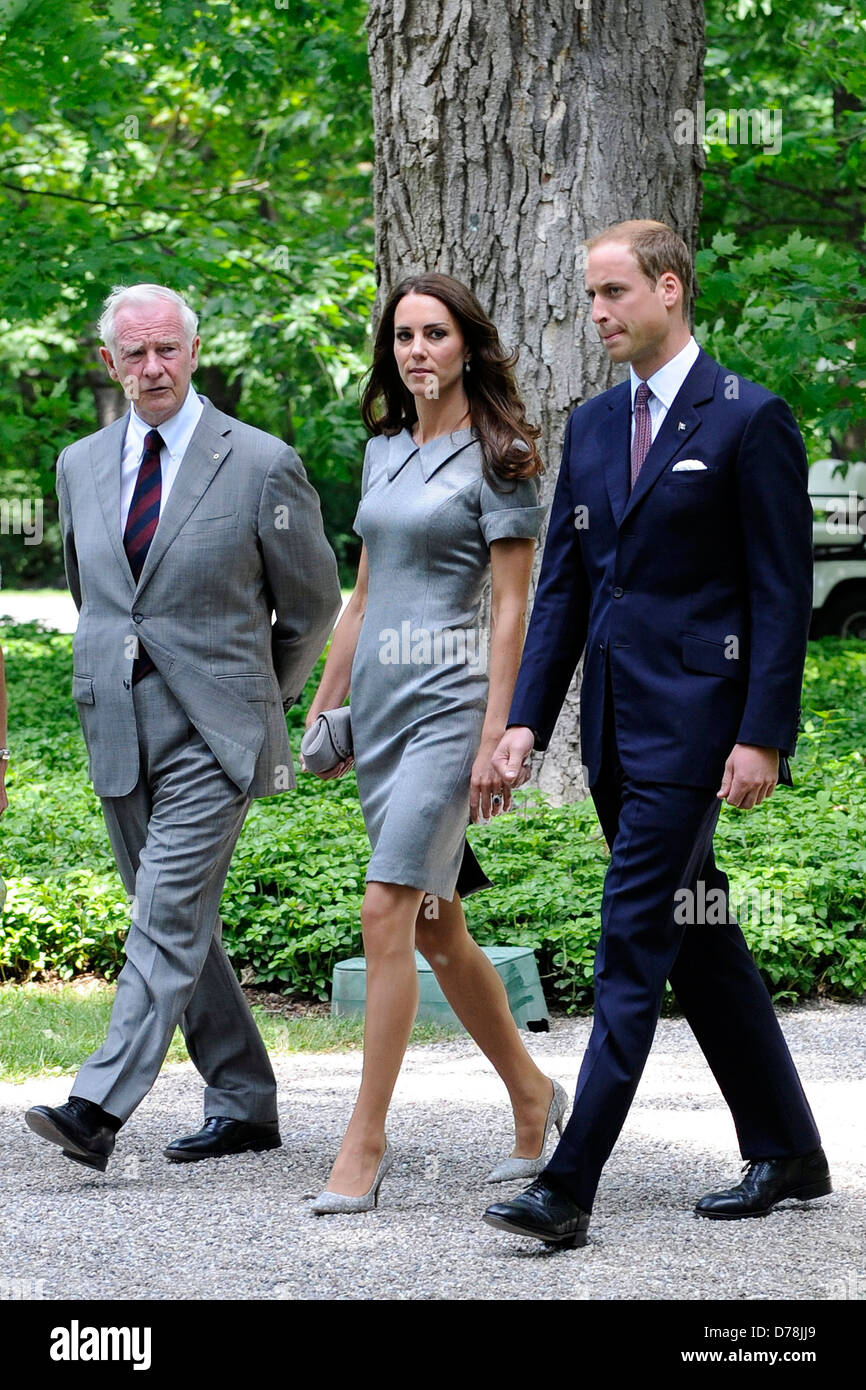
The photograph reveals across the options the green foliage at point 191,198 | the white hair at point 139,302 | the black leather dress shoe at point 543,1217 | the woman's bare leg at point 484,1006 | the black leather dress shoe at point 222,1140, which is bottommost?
the black leather dress shoe at point 222,1140

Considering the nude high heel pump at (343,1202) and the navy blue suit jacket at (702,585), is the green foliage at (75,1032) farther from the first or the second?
the navy blue suit jacket at (702,585)

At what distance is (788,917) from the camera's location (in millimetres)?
6566

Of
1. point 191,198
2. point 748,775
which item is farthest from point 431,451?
point 191,198

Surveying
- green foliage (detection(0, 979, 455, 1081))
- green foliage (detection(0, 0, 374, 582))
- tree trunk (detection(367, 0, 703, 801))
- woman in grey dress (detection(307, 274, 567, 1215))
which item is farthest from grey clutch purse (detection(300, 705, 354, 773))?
green foliage (detection(0, 0, 374, 582))

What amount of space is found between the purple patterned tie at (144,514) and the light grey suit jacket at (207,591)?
32 millimetres

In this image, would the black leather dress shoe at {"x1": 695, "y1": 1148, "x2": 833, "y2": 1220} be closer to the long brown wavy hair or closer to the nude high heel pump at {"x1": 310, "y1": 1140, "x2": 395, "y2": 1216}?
the nude high heel pump at {"x1": 310, "y1": 1140, "x2": 395, "y2": 1216}

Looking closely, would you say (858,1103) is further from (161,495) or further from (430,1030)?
(161,495)

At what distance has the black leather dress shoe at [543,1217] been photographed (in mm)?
3672

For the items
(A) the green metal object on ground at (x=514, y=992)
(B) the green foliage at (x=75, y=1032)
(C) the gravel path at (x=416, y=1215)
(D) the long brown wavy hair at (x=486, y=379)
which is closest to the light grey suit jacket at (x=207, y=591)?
(D) the long brown wavy hair at (x=486, y=379)

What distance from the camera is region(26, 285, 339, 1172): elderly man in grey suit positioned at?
440cm

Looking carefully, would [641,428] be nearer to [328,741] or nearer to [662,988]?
[328,741]

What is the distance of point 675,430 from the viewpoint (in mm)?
3908

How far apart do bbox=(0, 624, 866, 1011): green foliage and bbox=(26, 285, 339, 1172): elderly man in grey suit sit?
80.3 inches

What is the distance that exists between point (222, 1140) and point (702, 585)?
6.41ft
